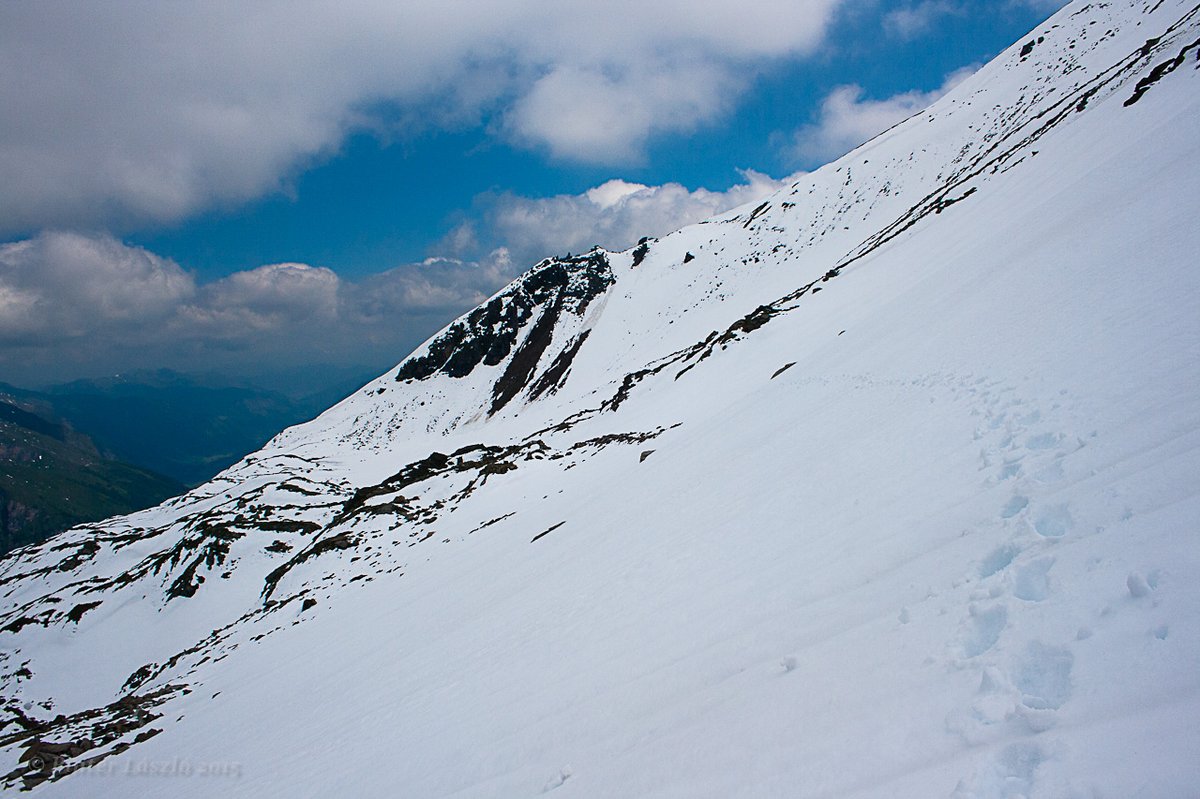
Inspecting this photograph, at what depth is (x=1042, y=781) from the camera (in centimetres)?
252

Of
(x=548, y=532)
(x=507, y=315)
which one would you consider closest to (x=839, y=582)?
(x=548, y=532)

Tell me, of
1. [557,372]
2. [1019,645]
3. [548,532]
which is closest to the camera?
[1019,645]

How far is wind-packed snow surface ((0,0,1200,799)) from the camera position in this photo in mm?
3111

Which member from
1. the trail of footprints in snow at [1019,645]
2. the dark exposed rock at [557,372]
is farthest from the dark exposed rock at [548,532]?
the dark exposed rock at [557,372]

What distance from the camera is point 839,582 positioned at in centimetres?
521

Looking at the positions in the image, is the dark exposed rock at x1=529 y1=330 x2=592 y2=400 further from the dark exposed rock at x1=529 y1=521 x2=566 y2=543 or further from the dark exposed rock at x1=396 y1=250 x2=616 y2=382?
the dark exposed rock at x1=529 y1=521 x2=566 y2=543

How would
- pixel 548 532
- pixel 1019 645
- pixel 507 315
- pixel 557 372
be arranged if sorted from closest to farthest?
pixel 1019 645, pixel 548 532, pixel 557 372, pixel 507 315

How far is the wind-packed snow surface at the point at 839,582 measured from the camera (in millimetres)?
3111

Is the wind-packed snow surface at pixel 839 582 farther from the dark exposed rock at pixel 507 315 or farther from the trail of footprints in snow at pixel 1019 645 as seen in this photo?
the dark exposed rock at pixel 507 315

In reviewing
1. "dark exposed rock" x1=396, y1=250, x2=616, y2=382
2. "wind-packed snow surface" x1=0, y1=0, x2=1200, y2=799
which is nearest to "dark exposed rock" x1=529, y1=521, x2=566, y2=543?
"wind-packed snow surface" x1=0, y1=0, x2=1200, y2=799

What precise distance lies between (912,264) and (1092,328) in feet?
57.9

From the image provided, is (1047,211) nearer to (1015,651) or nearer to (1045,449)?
(1045,449)

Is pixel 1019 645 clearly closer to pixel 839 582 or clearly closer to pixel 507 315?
pixel 839 582

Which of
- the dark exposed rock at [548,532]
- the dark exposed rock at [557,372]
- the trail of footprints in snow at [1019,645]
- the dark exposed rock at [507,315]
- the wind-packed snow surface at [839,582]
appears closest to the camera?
the trail of footprints in snow at [1019,645]
